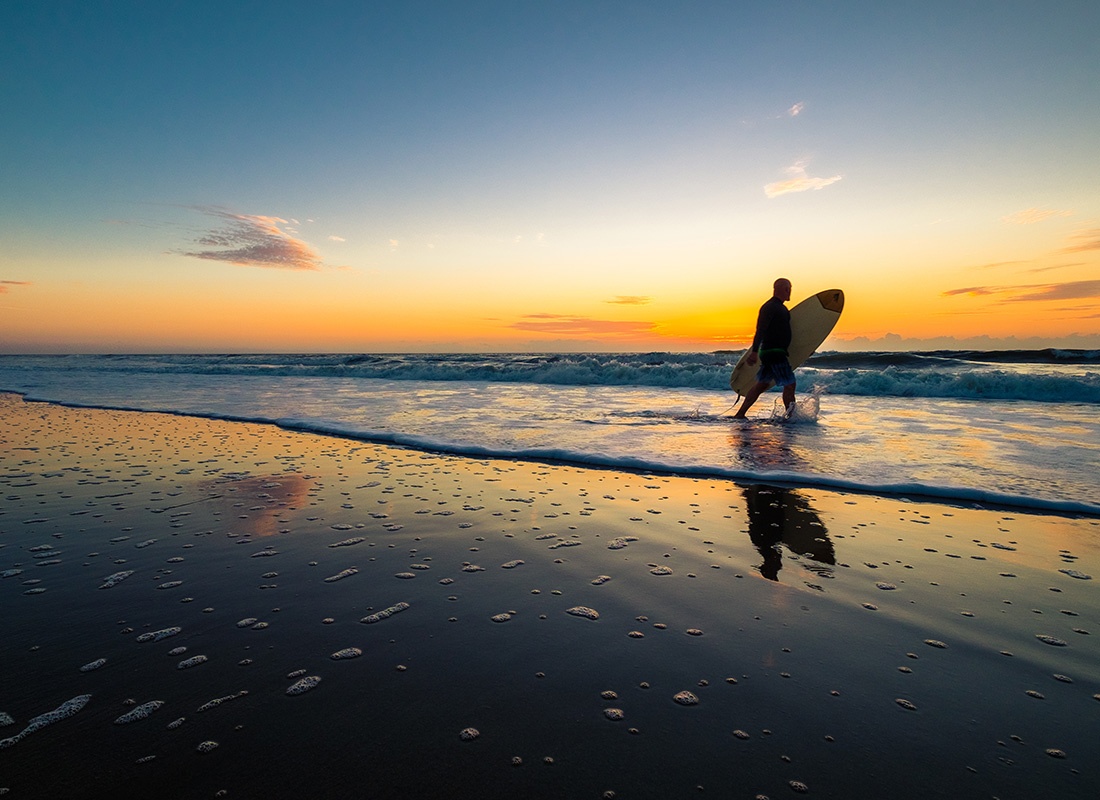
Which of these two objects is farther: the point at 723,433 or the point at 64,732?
the point at 723,433

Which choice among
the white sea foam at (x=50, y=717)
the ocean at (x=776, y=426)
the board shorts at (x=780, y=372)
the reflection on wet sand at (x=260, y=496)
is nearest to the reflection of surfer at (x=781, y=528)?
the ocean at (x=776, y=426)

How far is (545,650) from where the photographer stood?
7.47 feet

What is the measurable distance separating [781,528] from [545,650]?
2.35 m

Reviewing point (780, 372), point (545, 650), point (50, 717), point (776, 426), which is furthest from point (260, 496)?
point (780, 372)

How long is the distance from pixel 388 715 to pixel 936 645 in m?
2.30

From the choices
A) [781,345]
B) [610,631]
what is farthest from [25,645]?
[781,345]

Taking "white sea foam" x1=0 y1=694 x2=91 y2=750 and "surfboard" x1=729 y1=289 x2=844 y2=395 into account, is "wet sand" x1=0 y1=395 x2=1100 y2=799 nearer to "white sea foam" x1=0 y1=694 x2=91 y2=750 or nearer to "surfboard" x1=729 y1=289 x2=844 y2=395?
"white sea foam" x1=0 y1=694 x2=91 y2=750

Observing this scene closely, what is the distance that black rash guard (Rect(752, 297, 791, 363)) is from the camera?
8953 mm

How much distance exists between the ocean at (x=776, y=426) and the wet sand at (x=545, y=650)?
1.23 m

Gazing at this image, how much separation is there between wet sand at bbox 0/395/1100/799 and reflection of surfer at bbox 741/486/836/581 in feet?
0.09

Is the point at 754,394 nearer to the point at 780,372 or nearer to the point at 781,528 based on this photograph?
the point at 780,372

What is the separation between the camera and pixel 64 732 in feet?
5.75

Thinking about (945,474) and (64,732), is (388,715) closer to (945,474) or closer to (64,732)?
(64,732)

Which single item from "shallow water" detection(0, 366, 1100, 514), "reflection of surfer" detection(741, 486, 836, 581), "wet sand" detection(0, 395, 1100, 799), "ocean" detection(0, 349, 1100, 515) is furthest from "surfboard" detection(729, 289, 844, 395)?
"wet sand" detection(0, 395, 1100, 799)
